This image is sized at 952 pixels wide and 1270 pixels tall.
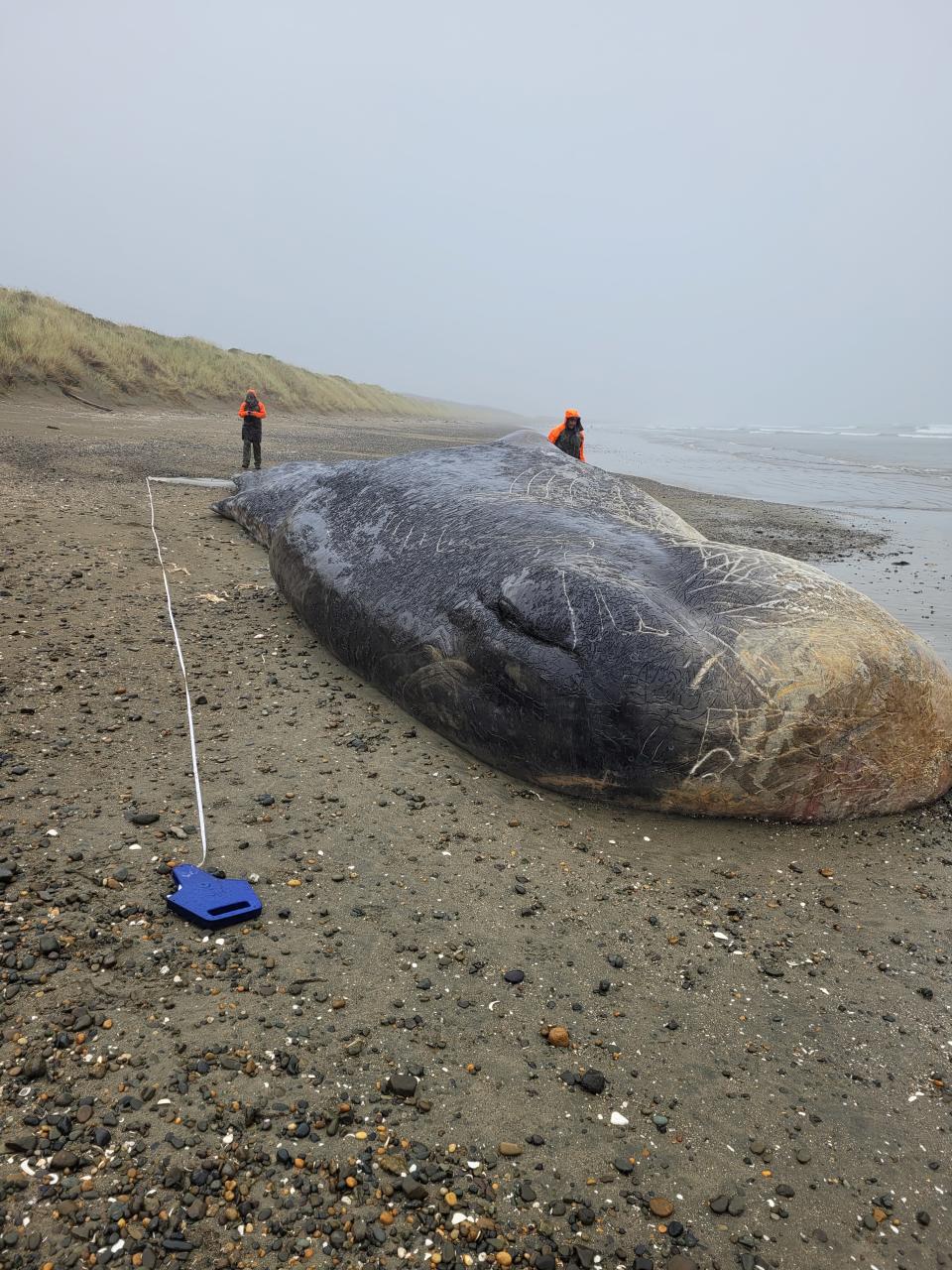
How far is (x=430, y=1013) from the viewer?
238 centimetres

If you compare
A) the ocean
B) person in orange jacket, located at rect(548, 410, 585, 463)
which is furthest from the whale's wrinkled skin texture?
person in orange jacket, located at rect(548, 410, 585, 463)

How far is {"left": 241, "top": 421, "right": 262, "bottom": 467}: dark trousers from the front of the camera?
1240cm

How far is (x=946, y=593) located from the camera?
7.64 metres

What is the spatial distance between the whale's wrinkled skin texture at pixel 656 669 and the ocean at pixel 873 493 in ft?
8.66

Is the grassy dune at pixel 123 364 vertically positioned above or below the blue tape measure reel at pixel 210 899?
above

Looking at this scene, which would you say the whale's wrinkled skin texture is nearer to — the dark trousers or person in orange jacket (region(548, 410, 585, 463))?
person in orange jacket (region(548, 410, 585, 463))

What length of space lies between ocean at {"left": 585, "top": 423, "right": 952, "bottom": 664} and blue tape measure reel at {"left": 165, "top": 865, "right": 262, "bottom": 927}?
5217 millimetres

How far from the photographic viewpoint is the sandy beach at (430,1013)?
178 cm

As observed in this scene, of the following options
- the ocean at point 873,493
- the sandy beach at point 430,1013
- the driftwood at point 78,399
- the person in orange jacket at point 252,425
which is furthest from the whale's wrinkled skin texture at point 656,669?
the driftwood at point 78,399

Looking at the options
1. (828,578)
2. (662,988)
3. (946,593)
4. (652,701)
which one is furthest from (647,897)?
(946,593)

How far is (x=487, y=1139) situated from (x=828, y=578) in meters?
3.13

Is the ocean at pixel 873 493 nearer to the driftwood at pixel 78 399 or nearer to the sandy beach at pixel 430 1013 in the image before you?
the sandy beach at pixel 430 1013

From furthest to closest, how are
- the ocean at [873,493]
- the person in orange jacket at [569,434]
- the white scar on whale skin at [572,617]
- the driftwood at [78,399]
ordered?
1. the driftwood at [78,399]
2. the person in orange jacket at [569,434]
3. the ocean at [873,493]
4. the white scar on whale skin at [572,617]

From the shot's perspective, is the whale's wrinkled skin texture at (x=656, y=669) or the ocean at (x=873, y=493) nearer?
the whale's wrinkled skin texture at (x=656, y=669)
